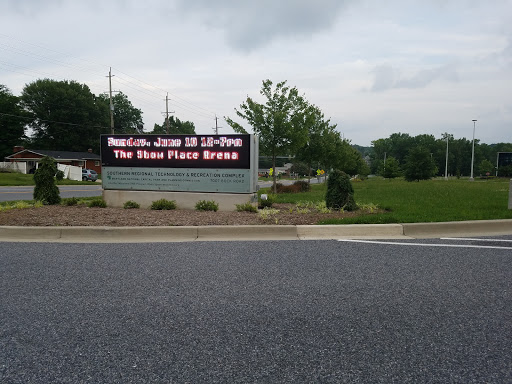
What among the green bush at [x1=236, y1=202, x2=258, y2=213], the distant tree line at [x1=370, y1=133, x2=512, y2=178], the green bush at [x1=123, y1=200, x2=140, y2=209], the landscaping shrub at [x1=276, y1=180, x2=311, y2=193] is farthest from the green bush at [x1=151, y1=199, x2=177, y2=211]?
the distant tree line at [x1=370, y1=133, x2=512, y2=178]

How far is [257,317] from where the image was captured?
12.7 feet

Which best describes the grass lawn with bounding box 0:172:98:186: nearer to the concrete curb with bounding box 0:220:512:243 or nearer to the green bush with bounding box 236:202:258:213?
the green bush with bounding box 236:202:258:213

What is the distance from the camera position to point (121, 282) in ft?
16.5

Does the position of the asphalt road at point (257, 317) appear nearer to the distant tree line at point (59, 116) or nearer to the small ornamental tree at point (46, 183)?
the small ornamental tree at point (46, 183)

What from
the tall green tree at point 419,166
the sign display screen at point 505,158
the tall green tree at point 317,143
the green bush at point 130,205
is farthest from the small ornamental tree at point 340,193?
the sign display screen at point 505,158

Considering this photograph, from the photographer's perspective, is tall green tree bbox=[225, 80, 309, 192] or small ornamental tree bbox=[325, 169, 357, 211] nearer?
small ornamental tree bbox=[325, 169, 357, 211]

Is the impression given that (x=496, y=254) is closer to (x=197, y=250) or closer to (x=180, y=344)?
(x=197, y=250)

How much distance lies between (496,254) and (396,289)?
285cm

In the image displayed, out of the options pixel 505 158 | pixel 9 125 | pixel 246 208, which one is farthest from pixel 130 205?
pixel 505 158

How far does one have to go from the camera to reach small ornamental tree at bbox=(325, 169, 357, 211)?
11.1 meters

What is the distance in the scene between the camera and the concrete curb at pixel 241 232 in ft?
26.7

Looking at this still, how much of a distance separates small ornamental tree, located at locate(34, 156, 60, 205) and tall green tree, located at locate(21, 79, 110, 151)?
242ft

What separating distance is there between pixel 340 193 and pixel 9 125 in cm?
7370

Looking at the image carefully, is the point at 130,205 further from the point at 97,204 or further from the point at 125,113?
the point at 125,113
